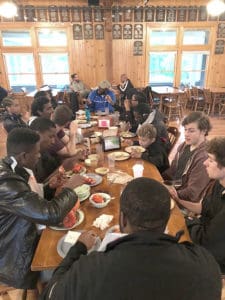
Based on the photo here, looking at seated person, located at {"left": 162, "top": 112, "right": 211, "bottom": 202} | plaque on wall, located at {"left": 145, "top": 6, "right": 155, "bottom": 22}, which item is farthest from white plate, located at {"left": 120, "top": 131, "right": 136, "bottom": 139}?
plaque on wall, located at {"left": 145, "top": 6, "right": 155, "bottom": 22}

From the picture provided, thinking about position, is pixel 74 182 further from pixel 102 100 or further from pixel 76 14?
pixel 76 14

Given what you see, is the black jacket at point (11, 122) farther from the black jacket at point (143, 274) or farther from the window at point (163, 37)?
the window at point (163, 37)

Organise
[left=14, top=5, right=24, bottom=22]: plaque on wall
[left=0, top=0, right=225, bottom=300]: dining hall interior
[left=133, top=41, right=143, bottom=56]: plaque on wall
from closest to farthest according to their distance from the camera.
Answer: [left=14, top=5, right=24, bottom=22]: plaque on wall, [left=0, top=0, right=225, bottom=300]: dining hall interior, [left=133, top=41, right=143, bottom=56]: plaque on wall

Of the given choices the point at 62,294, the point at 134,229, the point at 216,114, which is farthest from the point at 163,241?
the point at 216,114

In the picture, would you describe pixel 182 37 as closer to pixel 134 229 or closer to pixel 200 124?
pixel 200 124

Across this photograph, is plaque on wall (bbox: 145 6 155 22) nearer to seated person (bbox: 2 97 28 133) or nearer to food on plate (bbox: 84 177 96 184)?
seated person (bbox: 2 97 28 133)

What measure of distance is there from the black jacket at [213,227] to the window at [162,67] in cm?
765

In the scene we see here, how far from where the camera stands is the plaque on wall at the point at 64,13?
24.0 ft

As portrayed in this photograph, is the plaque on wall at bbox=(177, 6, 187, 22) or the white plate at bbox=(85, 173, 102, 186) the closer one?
the white plate at bbox=(85, 173, 102, 186)

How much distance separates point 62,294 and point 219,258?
977 millimetres

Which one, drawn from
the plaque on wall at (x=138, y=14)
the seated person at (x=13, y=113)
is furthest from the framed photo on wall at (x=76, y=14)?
the seated person at (x=13, y=113)

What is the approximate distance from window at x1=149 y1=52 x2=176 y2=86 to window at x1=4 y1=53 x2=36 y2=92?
167 inches

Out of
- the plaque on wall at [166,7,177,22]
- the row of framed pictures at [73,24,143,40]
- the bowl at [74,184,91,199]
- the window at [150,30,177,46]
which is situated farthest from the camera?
the window at [150,30,177,46]

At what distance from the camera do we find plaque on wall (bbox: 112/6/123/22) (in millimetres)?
7363
